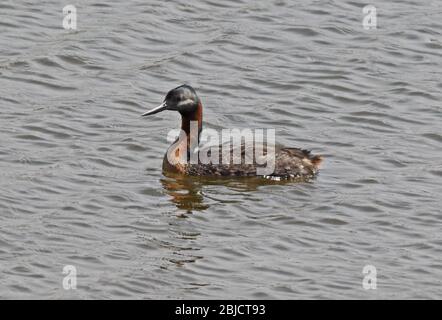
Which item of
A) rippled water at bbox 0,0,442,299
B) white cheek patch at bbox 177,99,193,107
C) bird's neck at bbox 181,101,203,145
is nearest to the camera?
rippled water at bbox 0,0,442,299

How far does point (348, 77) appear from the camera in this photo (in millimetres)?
18188

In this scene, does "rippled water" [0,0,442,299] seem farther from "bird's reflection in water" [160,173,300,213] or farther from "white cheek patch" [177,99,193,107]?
"white cheek patch" [177,99,193,107]

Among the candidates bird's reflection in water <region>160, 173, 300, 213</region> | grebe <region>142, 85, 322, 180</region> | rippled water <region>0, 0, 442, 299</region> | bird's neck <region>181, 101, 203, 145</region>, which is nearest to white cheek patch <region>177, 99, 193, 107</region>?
grebe <region>142, 85, 322, 180</region>

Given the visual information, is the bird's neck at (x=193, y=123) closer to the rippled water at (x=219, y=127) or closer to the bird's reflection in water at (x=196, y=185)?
the rippled water at (x=219, y=127)

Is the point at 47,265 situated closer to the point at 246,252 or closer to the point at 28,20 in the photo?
the point at 246,252

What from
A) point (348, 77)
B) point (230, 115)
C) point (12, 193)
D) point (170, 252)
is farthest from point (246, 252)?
point (348, 77)

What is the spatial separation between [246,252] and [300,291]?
1.03 metres

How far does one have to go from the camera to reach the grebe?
1511 centimetres

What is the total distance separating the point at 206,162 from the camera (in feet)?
50.6

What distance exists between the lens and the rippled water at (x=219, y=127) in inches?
475

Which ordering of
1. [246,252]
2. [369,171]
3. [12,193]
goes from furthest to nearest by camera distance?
[369,171]
[12,193]
[246,252]

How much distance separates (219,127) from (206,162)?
1090 millimetres

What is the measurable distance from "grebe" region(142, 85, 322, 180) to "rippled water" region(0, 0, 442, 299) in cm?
16

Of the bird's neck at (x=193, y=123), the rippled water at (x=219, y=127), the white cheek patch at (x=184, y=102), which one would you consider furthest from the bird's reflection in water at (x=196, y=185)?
the white cheek patch at (x=184, y=102)
